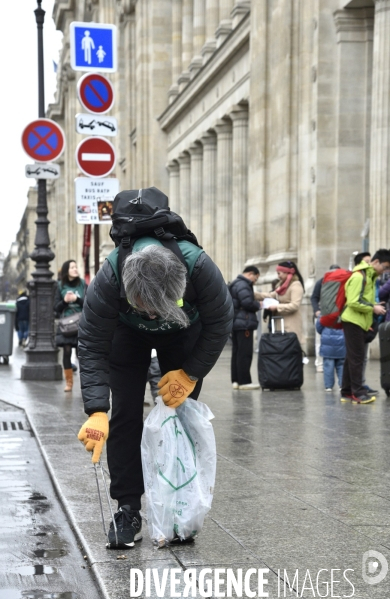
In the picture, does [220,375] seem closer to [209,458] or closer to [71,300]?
[71,300]

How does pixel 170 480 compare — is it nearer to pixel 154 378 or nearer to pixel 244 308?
pixel 154 378

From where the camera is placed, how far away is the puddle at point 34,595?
4.19 metres

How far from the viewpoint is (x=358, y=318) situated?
36.0ft

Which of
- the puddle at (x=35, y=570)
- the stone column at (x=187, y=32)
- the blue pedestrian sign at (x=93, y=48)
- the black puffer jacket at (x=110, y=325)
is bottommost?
the puddle at (x=35, y=570)

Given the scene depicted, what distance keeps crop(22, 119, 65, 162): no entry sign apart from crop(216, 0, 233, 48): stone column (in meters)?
14.2

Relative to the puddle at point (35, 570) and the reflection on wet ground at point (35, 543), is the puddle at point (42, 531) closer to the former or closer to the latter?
the reflection on wet ground at point (35, 543)

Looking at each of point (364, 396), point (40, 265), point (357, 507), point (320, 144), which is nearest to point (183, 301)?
point (357, 507)

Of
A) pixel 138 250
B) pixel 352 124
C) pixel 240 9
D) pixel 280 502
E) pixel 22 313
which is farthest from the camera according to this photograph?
pixel 22 313

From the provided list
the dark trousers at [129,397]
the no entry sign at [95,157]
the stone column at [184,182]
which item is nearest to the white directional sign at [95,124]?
the no entry sign at [95,157]

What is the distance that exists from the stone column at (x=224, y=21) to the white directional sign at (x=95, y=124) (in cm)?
1582

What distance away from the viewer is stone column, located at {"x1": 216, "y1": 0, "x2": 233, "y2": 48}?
29.0 m

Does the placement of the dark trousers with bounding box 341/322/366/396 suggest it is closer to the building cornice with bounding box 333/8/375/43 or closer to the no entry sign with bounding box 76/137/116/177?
the no entry sign with bounding box 76/137/116/177

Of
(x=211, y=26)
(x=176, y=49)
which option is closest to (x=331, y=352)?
(x=211, y=26)

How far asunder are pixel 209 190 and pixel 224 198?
2.12 metres
